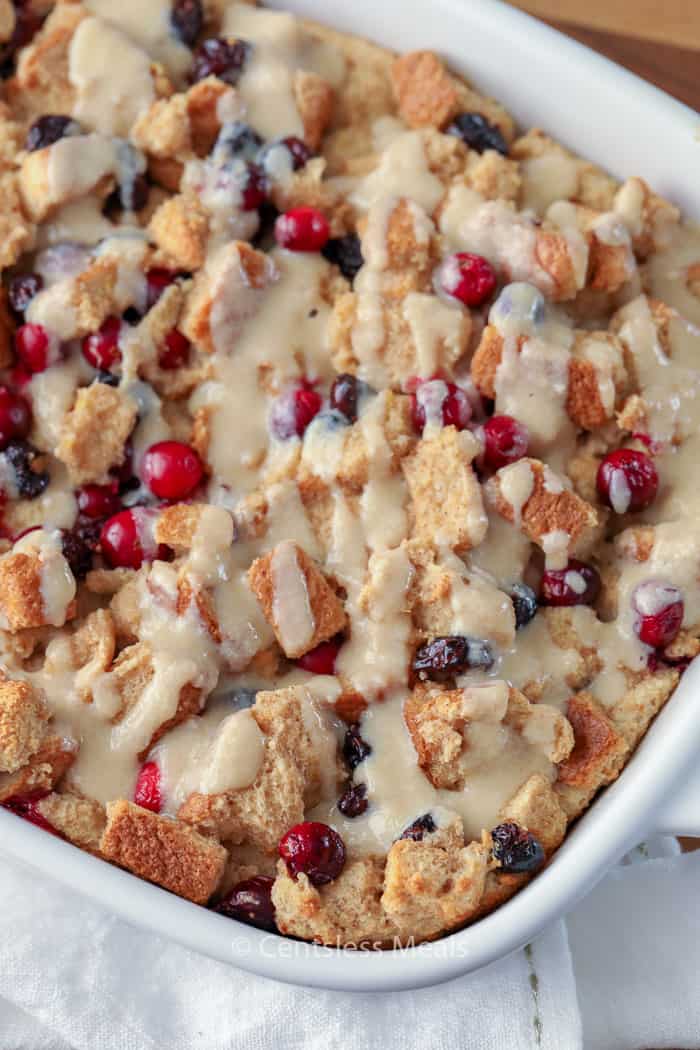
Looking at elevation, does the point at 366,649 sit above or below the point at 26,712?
above

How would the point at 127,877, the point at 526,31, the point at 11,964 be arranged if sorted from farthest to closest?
1. the point at 526,31
2. the point at 11,964
3. the point at 127,877

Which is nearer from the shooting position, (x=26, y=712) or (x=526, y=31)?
(x=26, y=712)

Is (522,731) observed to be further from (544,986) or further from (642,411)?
(642,411)

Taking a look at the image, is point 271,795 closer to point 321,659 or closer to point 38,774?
point 321,659

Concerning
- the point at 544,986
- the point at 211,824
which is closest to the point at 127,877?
the point at 211,824

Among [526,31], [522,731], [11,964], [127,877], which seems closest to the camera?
[127,877]

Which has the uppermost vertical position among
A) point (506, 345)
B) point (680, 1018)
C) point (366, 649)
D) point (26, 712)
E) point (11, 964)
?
point (506, 345)

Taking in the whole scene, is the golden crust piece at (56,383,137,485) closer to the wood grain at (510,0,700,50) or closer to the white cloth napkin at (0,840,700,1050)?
the white cloth napkin at (0,840,700,1050)

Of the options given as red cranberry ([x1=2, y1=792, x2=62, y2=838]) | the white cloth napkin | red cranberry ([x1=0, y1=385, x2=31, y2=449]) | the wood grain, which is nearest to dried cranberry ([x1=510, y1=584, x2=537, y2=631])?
the white cloth napkin
